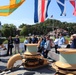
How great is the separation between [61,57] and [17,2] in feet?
22.5

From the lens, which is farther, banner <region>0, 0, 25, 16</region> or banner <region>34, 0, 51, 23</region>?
banner <region>34, 0, 51, 23</region>

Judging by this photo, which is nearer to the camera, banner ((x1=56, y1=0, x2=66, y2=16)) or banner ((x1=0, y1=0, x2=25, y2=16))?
banner ((x1=0, y1=0, x2=25, y2=16))

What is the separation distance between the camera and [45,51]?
13.4 metres

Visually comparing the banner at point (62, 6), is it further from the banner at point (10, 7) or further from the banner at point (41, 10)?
the banner at point (10, 7)

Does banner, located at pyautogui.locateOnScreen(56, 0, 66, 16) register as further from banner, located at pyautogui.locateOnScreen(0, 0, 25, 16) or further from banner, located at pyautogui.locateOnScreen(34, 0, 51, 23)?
banner, located at pyautogui.locateOnScreen(0, 0, 25, 16)

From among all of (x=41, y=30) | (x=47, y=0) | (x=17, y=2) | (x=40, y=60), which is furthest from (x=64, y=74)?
(x=41, y=30)

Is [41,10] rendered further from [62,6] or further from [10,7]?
[10,7]

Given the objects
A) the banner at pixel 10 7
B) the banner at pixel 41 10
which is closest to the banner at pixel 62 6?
the banner at pixel 41 10

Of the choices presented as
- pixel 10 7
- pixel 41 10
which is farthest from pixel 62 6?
pixel 10 7

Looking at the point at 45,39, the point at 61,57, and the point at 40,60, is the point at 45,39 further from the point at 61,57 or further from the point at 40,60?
the point at 61,57

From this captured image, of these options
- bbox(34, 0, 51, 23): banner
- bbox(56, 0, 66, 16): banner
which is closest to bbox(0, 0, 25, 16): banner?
bbox(34, 0, 51, 23): banner

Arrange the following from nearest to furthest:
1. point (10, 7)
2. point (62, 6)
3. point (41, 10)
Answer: point (10, 7), point (62, 6), point (41, 10)

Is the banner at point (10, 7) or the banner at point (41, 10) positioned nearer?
the banner at point (10, 7)

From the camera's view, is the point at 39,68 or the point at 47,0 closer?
the point at 39,68
